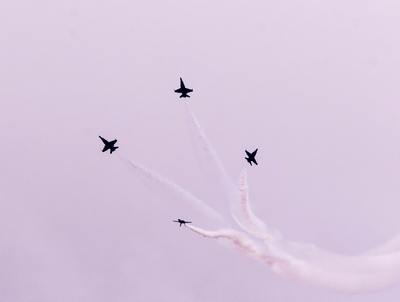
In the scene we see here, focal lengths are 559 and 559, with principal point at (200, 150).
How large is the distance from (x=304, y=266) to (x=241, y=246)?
29.8ft

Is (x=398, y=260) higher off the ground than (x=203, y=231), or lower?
higher

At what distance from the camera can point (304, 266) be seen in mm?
77250

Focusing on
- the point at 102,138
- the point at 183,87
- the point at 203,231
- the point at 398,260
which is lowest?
the point at 203,231

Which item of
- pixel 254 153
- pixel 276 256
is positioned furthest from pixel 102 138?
pixel 276 256

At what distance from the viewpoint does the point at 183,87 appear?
9069 cm

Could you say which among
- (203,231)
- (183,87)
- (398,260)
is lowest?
(203,231)

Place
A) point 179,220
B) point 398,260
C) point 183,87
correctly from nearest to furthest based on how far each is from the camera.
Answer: point 398,260
point 179,220
point 183,87

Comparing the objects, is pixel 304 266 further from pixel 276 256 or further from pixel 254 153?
pixel 254 153

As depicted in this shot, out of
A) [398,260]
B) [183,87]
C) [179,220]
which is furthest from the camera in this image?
[183,87]

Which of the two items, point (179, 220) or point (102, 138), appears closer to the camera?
point (179, 220)

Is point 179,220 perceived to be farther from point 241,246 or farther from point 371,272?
point 371,272

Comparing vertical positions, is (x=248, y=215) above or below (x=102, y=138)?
below

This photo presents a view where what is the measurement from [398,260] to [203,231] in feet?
87.3

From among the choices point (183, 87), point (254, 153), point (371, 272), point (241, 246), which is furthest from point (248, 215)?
point (183, 87)
